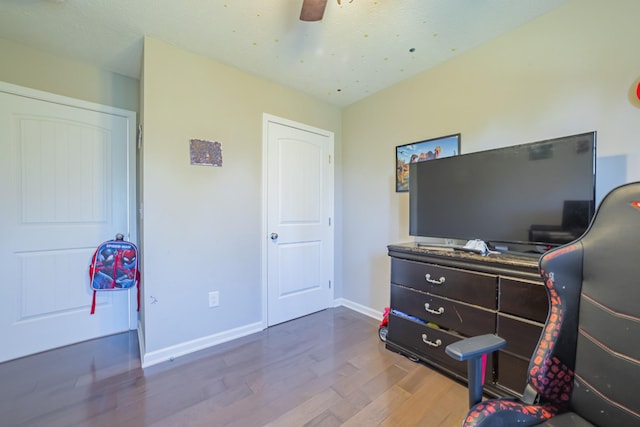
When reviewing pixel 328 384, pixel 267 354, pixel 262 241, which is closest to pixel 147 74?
pixel 262 241

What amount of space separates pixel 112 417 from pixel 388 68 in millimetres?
3214

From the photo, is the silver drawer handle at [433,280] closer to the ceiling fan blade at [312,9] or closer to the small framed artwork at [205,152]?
the ceiling fan blade at [312,9]

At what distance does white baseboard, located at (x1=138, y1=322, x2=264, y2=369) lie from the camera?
1939 mm

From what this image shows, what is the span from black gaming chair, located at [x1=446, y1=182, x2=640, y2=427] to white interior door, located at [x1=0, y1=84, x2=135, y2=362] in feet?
9.79

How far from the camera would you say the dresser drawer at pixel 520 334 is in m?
Answer: 1.36

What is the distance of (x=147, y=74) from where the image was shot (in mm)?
1923

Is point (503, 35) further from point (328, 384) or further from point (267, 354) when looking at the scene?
point (267, 354)

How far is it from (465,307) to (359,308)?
1.51 m

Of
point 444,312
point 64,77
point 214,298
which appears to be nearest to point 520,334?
point 444,312

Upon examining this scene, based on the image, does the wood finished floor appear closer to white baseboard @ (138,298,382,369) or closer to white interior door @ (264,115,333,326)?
white baseboard @ (138,298,382,369)

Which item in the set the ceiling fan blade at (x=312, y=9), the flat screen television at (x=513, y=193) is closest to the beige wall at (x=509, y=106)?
the flat screen television at (x=513, y=193)

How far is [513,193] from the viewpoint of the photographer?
1621 millimetres

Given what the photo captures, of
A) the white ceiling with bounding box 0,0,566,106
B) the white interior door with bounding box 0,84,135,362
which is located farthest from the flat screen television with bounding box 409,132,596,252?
the white interior door with bounding box 0,84,135,362

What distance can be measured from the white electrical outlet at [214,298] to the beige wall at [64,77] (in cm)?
200
